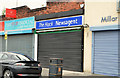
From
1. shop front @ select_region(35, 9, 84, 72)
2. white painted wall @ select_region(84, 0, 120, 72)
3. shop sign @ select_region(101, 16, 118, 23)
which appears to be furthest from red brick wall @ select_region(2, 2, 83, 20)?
shop sign @ select_region(101, 16, 118, 23)

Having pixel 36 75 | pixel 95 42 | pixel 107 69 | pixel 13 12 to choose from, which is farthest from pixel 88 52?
pixel 13 12

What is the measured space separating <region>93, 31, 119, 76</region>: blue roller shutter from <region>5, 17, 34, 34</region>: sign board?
23.2ft

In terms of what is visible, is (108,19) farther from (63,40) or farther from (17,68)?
(17,68)

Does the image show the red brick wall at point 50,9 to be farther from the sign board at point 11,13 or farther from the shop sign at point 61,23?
the shop sign at point 61,23

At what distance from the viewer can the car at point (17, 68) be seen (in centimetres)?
941

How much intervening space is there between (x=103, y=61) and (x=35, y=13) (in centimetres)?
796

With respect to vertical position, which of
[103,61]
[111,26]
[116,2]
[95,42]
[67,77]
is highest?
[116,2]

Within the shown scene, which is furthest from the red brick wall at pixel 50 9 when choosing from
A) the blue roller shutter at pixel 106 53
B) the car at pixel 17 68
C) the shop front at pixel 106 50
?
the car at pixel 17 68

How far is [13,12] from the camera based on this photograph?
19.9m

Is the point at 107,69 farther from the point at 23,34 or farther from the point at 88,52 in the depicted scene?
the point at 23,34

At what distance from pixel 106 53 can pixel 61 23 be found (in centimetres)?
438

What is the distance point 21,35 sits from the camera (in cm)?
1925

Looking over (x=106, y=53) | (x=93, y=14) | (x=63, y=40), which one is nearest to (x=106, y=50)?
(x=106, y=53)

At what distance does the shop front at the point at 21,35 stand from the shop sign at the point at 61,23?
4.46 feet
